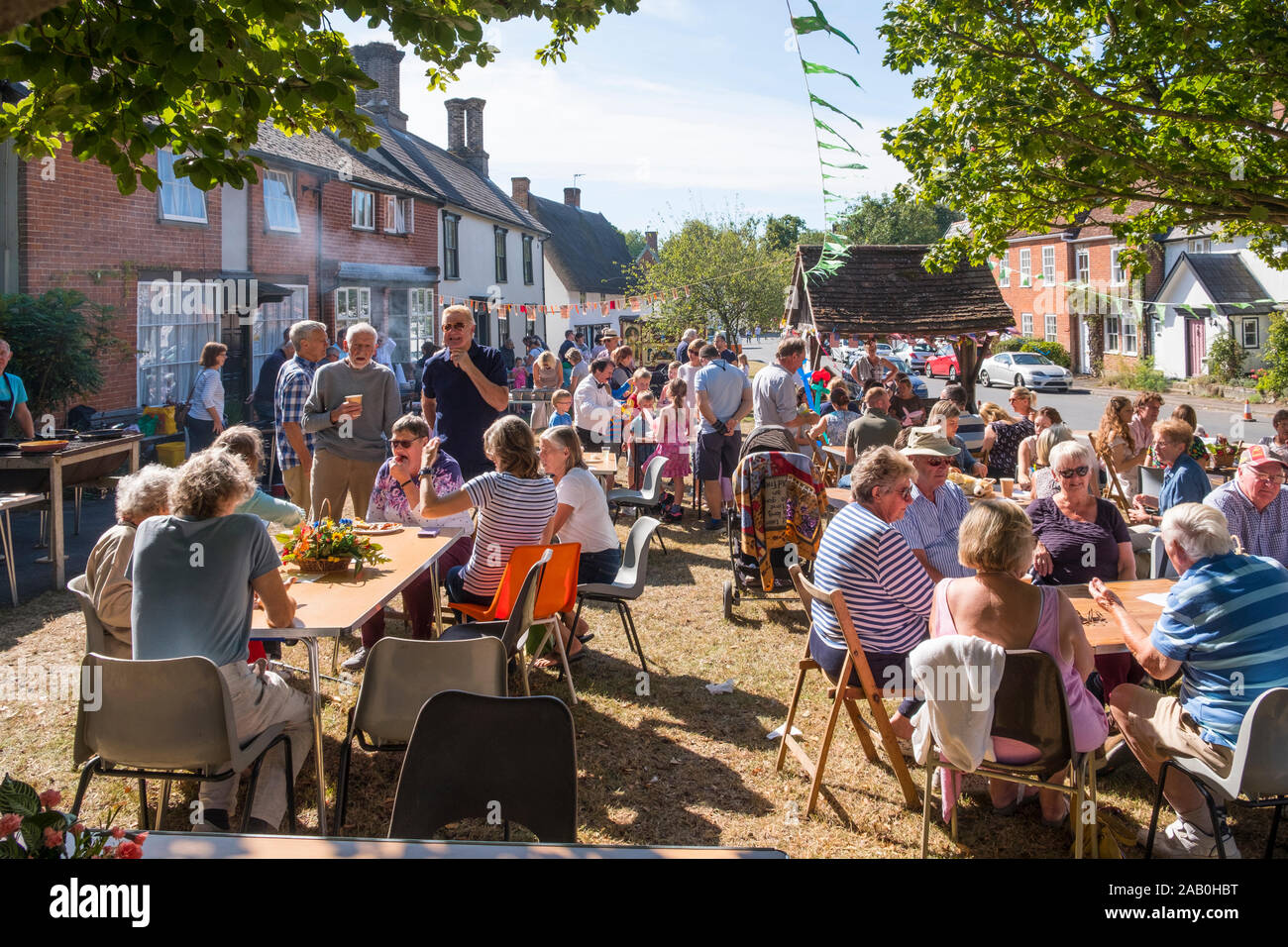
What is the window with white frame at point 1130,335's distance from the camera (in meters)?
36.6

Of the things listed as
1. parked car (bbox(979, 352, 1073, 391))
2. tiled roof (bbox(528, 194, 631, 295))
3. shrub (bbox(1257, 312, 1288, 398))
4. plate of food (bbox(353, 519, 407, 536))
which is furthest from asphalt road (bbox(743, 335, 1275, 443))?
tiled roof (bbox(528, 194, 631, 295))

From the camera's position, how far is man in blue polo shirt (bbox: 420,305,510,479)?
6.63m

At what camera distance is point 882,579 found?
433 centimetres

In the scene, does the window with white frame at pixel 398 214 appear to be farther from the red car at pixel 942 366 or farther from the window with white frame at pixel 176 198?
the red car at pixel 942 366

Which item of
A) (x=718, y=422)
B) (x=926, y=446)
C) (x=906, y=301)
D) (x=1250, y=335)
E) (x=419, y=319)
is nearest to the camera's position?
(x=926, y=446)

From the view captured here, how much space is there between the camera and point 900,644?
4367 millimetres

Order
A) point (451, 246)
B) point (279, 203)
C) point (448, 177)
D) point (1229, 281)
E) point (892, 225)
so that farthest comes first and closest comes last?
point (892, 225), point (1229, 281), point (448, 177), point (451, 246), point (279, 203)

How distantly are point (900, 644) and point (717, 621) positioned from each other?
2.88 m

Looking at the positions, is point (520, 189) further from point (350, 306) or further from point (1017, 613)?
point (1017, 613)

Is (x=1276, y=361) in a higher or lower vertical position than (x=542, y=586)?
higher

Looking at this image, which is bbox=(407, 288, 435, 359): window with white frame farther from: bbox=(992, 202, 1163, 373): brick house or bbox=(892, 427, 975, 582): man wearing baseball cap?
bbox=(892, 427, 975, 582): man wearing baseball cap

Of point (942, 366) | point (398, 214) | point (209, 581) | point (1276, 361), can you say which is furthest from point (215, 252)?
point (942, 366)

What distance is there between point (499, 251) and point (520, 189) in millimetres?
10631
